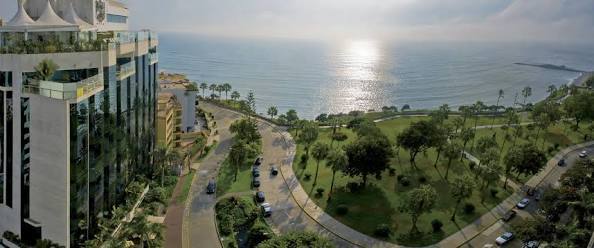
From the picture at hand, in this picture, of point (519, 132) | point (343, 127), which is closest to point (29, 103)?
point (343, 127)

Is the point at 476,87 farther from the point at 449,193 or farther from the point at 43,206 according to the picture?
the point at 43,206

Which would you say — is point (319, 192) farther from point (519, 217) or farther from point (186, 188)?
point (519, 217)

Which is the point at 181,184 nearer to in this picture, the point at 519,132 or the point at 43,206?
the point at 43,206

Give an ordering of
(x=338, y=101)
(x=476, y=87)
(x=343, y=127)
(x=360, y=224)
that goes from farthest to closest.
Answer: (x=476, y=87)
(x=338, y=101)
(x=343, y=127)
(x=360, y=224)

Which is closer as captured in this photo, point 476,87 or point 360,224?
point 360,224

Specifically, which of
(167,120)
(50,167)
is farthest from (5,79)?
(167,120)

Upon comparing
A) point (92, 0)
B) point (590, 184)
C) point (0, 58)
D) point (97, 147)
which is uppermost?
point (92, 0)

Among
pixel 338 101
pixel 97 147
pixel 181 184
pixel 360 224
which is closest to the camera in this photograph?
pixel 97 147

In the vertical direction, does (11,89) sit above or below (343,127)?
above
